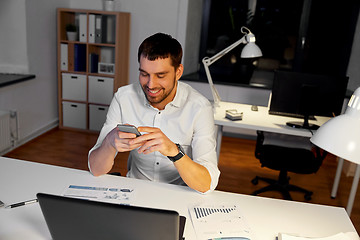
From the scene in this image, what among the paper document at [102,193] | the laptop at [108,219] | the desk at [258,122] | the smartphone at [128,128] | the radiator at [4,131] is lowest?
the radiator at [4,131]

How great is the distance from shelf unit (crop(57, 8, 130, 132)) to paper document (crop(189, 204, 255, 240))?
2.97 m

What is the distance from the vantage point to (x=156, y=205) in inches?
52.2

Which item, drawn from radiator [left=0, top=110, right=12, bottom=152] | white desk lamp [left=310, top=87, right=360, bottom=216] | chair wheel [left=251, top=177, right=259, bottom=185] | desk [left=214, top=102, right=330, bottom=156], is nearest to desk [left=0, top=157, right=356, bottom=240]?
white desk lamp [left=310, top=87, right=360, bottom=216]

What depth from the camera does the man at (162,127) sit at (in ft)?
4.45

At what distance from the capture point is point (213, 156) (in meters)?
1.57

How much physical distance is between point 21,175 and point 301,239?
1.16m

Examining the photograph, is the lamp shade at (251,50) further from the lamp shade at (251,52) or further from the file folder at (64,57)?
the file folder at (64,57)

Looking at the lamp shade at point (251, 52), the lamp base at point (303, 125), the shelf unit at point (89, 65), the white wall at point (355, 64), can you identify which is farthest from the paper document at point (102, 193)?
the white wall at point (355, 64)

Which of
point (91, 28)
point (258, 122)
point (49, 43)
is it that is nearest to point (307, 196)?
point (258, 122)

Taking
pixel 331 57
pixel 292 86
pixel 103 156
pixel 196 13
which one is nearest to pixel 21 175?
pixel 103 156

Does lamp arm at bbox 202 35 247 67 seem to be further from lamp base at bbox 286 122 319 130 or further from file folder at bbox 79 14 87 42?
file folder at bbox 79 14 87 42

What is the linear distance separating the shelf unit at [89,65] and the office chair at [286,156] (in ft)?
6.70

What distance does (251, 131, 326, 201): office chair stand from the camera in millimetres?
2594

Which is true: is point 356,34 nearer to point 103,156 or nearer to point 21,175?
point 103,156
